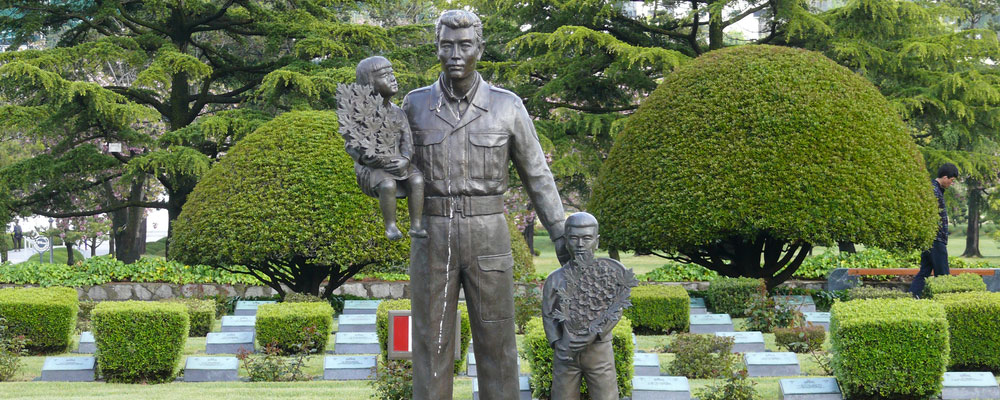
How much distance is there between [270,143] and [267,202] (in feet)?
2.92

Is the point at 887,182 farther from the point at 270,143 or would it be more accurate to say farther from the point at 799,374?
the point at 270,143

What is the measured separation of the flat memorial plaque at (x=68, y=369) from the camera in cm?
860

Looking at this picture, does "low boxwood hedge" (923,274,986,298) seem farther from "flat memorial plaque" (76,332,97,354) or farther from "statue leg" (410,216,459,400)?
Result: "flat memorial plaque" (76,332,97,354)

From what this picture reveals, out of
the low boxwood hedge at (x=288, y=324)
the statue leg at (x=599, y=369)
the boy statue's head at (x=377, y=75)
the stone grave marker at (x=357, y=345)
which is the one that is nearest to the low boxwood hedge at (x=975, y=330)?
the statue leg at (x=599, y=369)

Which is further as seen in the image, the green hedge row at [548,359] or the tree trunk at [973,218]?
the tree trunk at [973,218]

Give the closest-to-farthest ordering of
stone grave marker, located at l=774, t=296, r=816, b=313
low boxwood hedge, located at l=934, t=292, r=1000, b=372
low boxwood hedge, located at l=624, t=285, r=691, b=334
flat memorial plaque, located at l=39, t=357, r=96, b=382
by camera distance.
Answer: flat memorial plaque, located at l=39, t=357, r=96, b=382 < low boxwood hedge, located at l=934, t=292, r=1000, b=372 < low boxwood hedge, located at l=624, t=285, r=691, b=334 < stone grave marker, located at l=774, t=296, r=816, b=313

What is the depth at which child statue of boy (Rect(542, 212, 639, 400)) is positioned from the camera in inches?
182

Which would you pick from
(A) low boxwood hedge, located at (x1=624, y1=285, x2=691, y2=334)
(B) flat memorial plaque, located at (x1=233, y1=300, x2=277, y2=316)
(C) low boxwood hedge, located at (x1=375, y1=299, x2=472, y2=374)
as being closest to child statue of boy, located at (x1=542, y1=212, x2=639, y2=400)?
(C) low boxwood hedge, located at (x1=375, y1=299, x2=472, y2=374)

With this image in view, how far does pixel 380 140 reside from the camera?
171 inches

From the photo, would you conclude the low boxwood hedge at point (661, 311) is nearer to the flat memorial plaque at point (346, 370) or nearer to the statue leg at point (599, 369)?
Answer: the flat memorial plaque at point (346, 370)

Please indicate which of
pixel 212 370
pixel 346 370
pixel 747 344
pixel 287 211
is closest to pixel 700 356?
pixel 747 344

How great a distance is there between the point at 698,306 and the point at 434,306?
8.88 metres

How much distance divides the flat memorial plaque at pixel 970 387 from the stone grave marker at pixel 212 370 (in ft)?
20.3

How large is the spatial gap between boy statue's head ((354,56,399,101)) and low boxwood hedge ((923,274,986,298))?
27.4 feet
